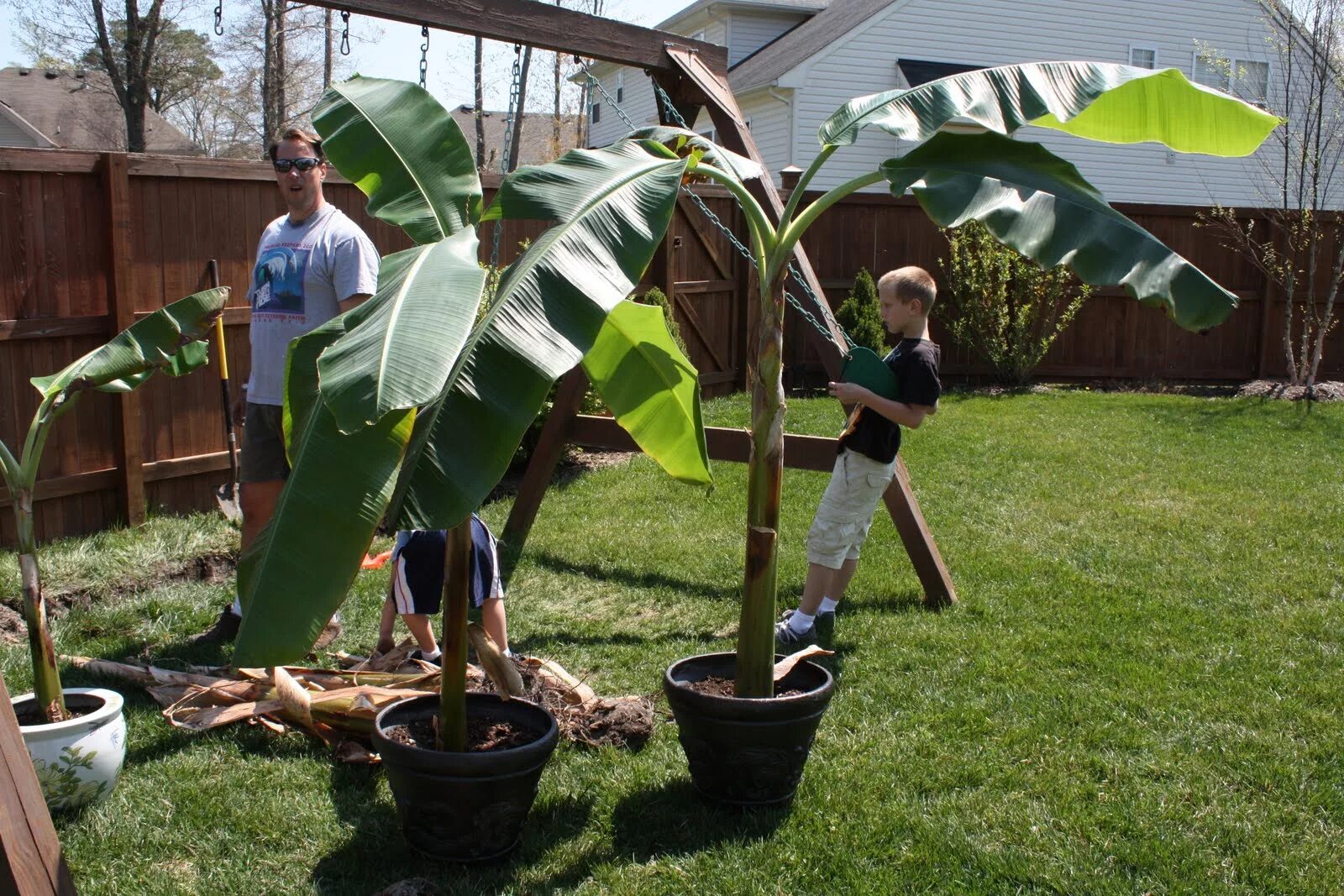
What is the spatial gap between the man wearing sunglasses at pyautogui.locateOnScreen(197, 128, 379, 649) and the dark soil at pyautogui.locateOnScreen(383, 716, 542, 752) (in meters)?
1.72

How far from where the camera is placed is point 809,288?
237 inches

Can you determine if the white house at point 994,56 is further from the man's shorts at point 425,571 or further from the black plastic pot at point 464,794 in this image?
the black plastic pot at point 464,794

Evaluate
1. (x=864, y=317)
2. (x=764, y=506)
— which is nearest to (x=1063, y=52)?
(x=864, y=317)

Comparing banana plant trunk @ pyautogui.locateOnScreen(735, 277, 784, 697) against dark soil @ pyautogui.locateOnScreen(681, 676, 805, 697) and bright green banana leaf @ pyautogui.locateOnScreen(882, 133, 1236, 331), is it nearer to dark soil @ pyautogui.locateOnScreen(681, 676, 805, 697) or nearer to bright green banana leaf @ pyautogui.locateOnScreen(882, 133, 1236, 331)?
dark soil @ pyautogui.locateOnScreen(681, 676, 805, 697)

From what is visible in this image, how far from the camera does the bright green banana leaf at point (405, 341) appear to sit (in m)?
2.33

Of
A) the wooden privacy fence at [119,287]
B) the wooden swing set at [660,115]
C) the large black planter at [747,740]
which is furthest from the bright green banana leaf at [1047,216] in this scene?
the wooden privacy fence at [119,287]

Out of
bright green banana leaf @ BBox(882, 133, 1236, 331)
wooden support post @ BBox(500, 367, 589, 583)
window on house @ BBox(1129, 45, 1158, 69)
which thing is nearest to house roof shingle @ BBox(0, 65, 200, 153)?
window on house @ BBox(1129, 45, 1158, 69)

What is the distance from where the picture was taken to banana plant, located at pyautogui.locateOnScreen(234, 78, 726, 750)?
2.53 metres

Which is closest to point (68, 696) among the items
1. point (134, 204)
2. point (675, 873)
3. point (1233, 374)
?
point (675, 873)

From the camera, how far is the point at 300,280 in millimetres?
5062

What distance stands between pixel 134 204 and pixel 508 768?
5454 mm

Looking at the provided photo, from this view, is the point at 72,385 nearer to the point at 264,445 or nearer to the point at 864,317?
the point at 264,445

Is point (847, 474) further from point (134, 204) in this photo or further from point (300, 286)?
point (134, 204)

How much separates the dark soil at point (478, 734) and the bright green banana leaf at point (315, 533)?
88cm
